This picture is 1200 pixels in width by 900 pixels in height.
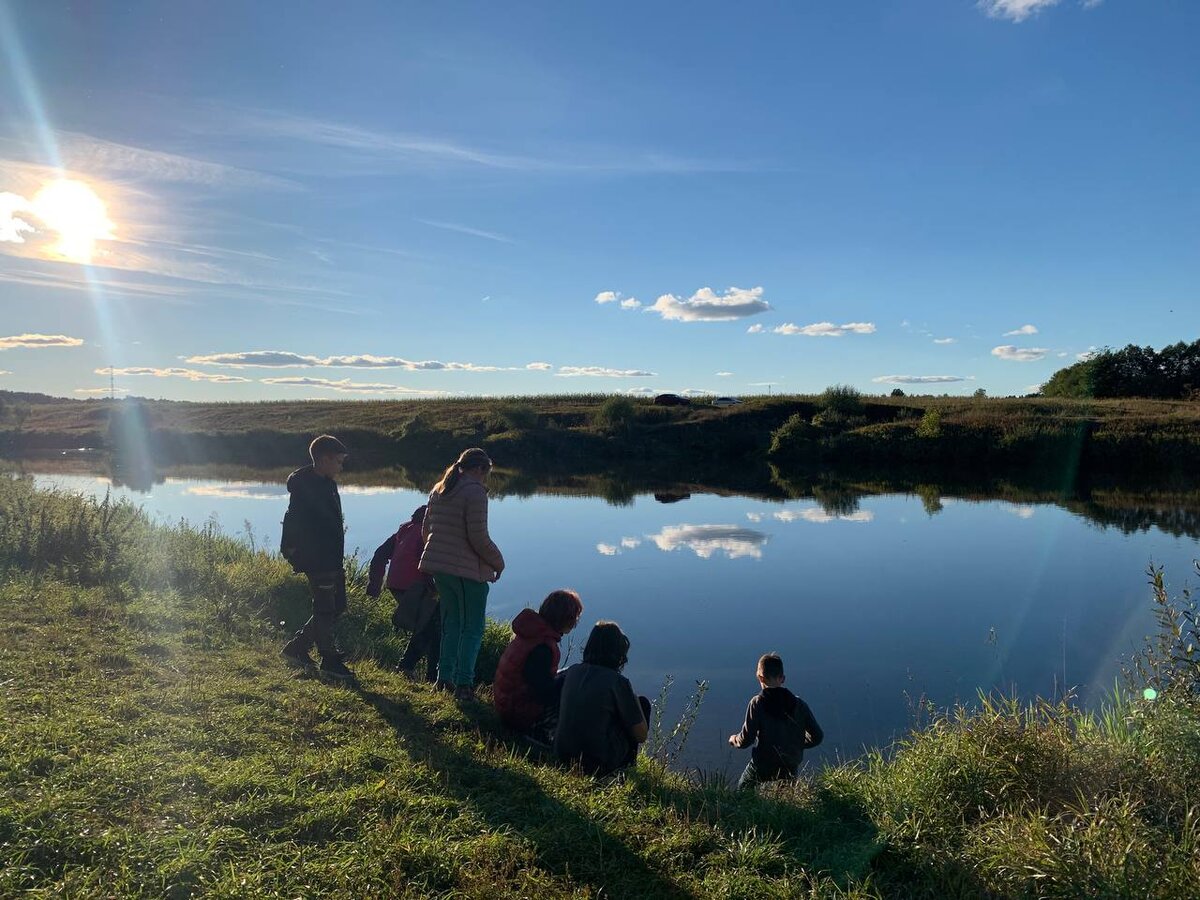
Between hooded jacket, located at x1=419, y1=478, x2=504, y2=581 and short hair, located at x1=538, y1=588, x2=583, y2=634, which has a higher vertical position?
hooded jacket, located at x1=419, y1=478, x2=504, y2=581

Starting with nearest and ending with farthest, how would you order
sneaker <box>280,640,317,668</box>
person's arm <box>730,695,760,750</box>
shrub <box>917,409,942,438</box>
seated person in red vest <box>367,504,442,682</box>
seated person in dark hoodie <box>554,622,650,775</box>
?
seated person in dark hoodie <box>554,622,650,775</box>
person's arm <box>730,695,760,750</box>
sneaker <box>280,640,317,668</box>
seated person in red vest <box>367,504,442,682</box>
shrub <box>917,409,942,438</box>

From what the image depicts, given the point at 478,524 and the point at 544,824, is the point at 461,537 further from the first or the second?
the point at 544,824

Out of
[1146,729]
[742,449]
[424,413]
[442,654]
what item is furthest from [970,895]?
[424,413]

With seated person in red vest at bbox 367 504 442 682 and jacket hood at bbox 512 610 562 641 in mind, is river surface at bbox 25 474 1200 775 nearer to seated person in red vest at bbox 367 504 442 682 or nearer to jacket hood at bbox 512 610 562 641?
jacket hood at bbox 512 610 562 641

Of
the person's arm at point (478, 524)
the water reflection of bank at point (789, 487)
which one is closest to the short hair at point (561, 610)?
the person's arm at point (478, 524)

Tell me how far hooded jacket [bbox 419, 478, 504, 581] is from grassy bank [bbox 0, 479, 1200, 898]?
105cm

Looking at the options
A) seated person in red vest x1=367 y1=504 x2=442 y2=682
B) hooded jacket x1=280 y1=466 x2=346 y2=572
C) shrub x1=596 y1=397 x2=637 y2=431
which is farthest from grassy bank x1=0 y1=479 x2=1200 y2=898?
shrub x1=596 y1=397 x2=637 y2=431

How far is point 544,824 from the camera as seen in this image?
4.23 meters

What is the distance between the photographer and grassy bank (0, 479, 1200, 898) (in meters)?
3.54

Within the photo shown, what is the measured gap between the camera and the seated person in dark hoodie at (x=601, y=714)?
5262 mm

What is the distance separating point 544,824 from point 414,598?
3753 millimetres

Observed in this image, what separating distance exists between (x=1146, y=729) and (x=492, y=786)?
3633 mm

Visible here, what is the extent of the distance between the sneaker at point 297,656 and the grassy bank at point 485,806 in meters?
0.64

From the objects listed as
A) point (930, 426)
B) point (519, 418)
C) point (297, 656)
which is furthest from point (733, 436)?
point (297, 656)
